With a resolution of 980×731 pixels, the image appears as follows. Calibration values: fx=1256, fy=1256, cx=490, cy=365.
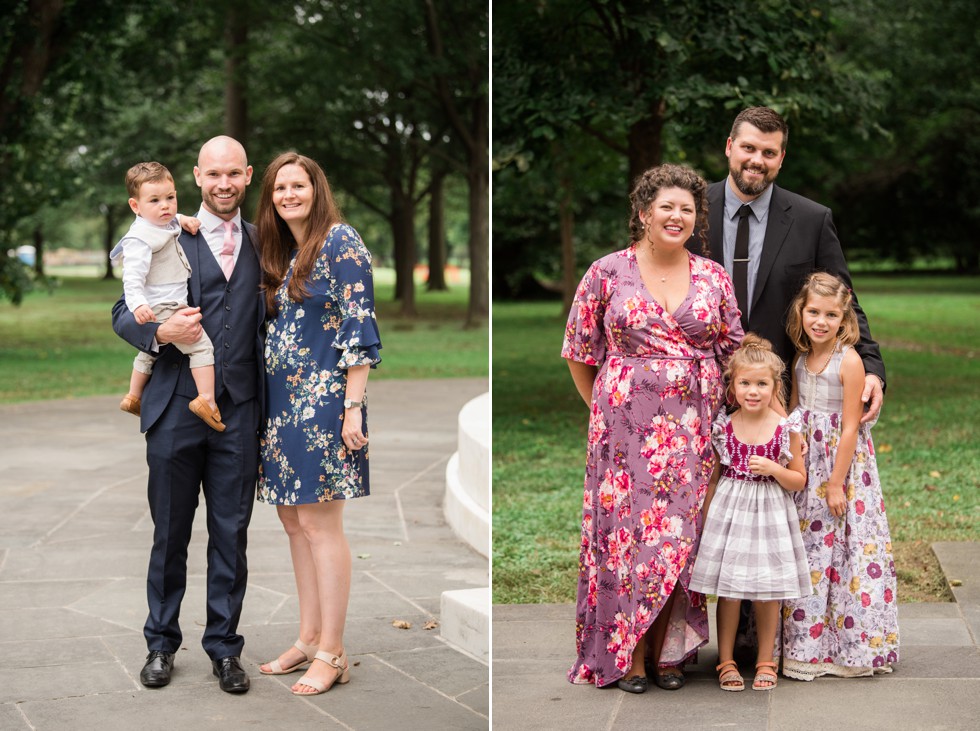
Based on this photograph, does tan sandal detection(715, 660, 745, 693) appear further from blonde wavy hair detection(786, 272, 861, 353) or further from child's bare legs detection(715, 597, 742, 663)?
blonde wavy hair detection(786, 272, 861, 353)

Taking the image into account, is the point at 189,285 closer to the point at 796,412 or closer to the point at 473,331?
the point at 796,412

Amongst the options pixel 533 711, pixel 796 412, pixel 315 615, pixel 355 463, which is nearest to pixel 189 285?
pixel 355 463

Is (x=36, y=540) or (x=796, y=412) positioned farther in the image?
(x=36, y=540)

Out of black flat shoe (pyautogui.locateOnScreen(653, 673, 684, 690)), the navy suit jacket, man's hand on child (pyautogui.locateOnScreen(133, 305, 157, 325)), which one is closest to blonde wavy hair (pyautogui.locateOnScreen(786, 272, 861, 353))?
black flat shoe (pyautogui.locateOnScreen(653, 673, 684, 690))

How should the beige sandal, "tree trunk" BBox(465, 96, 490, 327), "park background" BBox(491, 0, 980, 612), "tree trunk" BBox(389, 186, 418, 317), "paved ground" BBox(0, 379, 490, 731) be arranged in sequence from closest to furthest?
"paved ground" BBox(0, 379, 490, 731), the beige sandal, "park background" BBox(491, 0, 980, 612), "tree trunk" BBox(465, 96, 490, 327), "tree trunk" BBox(389, 186, 418, 317)

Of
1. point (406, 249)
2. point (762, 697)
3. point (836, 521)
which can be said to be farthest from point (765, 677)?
Answer: point (406, 249)

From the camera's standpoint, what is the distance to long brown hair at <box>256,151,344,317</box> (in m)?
4.79

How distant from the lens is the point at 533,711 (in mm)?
4582

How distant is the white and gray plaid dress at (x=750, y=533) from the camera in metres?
4.64

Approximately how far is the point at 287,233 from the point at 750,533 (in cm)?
213

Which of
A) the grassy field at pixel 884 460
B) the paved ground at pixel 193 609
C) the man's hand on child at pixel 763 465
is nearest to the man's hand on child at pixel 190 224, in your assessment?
the paved ground at pixel 193 609

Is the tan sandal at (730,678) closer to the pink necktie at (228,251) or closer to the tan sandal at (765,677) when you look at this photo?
the tan sandal at (765,677)

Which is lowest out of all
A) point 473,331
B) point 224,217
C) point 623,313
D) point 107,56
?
point 473,331

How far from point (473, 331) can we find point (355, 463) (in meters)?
23.0
